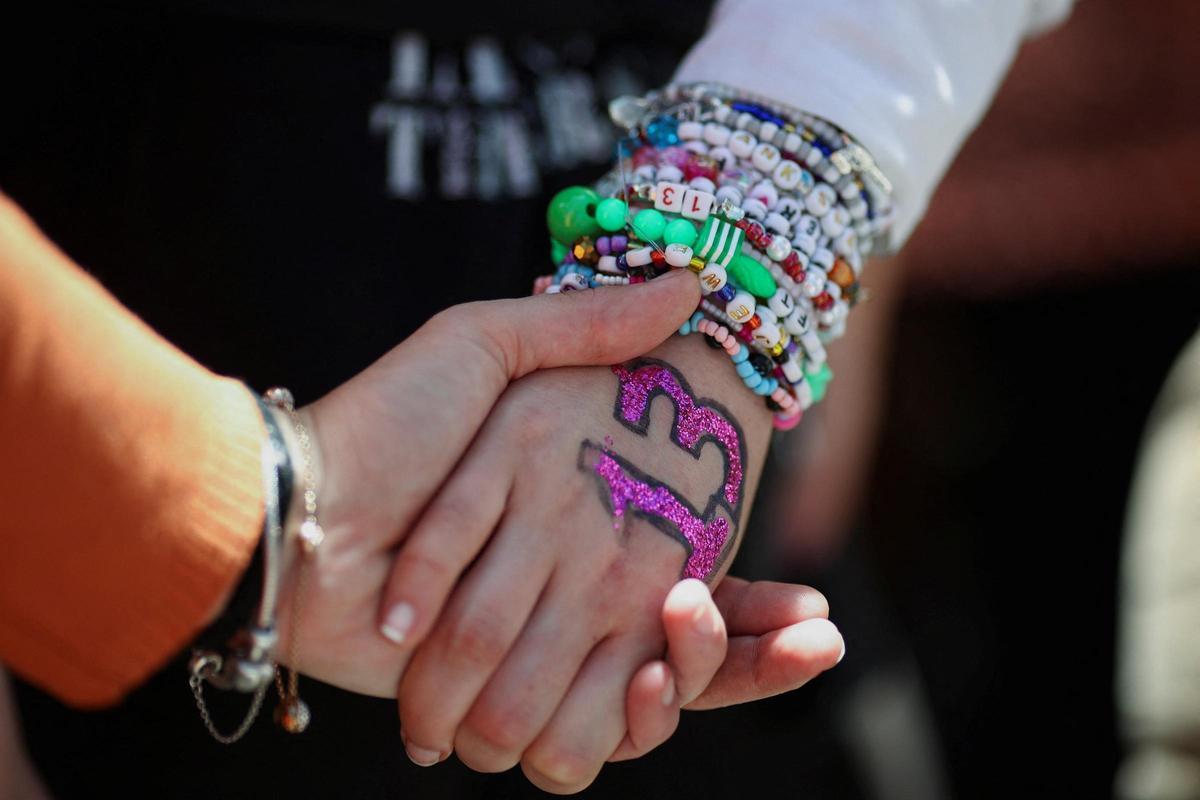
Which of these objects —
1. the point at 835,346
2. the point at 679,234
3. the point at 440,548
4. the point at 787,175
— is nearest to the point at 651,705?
the point at 440,548

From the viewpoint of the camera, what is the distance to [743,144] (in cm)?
104

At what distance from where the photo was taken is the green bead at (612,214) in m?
0.99

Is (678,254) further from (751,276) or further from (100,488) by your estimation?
(100,488)

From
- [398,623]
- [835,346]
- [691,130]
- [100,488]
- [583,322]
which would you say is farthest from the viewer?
[835,346]

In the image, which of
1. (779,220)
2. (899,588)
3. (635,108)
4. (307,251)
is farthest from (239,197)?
(899,588)

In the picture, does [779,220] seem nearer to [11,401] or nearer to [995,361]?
[11,401]

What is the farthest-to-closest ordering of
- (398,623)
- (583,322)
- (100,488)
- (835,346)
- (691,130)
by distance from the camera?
(835,346) → (691,130) → (583,322) → (398,623) → (100,488)

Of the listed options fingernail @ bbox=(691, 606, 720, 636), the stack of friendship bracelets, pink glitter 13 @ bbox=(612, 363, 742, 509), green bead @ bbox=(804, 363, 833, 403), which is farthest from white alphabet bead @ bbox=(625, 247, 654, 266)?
fingernail @ bbox=(691, 606, 720, 636)

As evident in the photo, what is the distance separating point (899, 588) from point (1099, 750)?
55 cm

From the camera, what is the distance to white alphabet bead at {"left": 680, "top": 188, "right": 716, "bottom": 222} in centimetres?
99

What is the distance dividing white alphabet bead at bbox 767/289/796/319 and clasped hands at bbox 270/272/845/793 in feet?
0.28

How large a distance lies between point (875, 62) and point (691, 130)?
8.9 inches

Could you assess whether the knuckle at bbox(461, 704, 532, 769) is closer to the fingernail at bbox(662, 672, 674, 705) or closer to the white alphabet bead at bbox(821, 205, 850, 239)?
the fingernail at bbox(662, 672, 674, 705)

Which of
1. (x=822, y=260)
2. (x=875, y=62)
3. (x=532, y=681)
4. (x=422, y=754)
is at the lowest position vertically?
(x=422, y=754)
